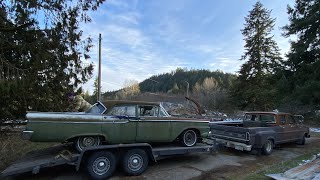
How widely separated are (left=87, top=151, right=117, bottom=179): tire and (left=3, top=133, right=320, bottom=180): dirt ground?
30cm

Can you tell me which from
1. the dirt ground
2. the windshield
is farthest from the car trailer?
the windshield

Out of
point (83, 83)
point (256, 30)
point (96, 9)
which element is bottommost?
point (83, 83)

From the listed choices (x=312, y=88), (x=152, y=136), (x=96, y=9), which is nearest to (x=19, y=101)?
(x=96, y=9)

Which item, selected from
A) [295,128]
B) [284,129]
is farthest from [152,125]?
[295,128]

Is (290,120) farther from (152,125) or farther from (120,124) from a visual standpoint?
(120,124)

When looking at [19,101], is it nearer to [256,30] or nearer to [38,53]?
[38,53]

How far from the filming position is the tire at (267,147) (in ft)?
33.9

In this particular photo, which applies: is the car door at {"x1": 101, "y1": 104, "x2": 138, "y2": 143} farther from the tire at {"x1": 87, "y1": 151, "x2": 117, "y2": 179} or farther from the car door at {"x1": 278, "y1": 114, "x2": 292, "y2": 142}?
the car door at {"x1": 278, "y1": 114, "x2": 292, "y2": 142}

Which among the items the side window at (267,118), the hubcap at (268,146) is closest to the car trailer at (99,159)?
the hubcap at (268,146)

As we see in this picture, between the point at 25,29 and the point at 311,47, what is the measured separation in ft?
79.4

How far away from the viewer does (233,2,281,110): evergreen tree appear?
35844 mm

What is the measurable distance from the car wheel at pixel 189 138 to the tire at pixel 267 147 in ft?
10.1

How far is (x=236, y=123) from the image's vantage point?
12703mm

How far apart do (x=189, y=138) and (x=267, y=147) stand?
11.7 feet
